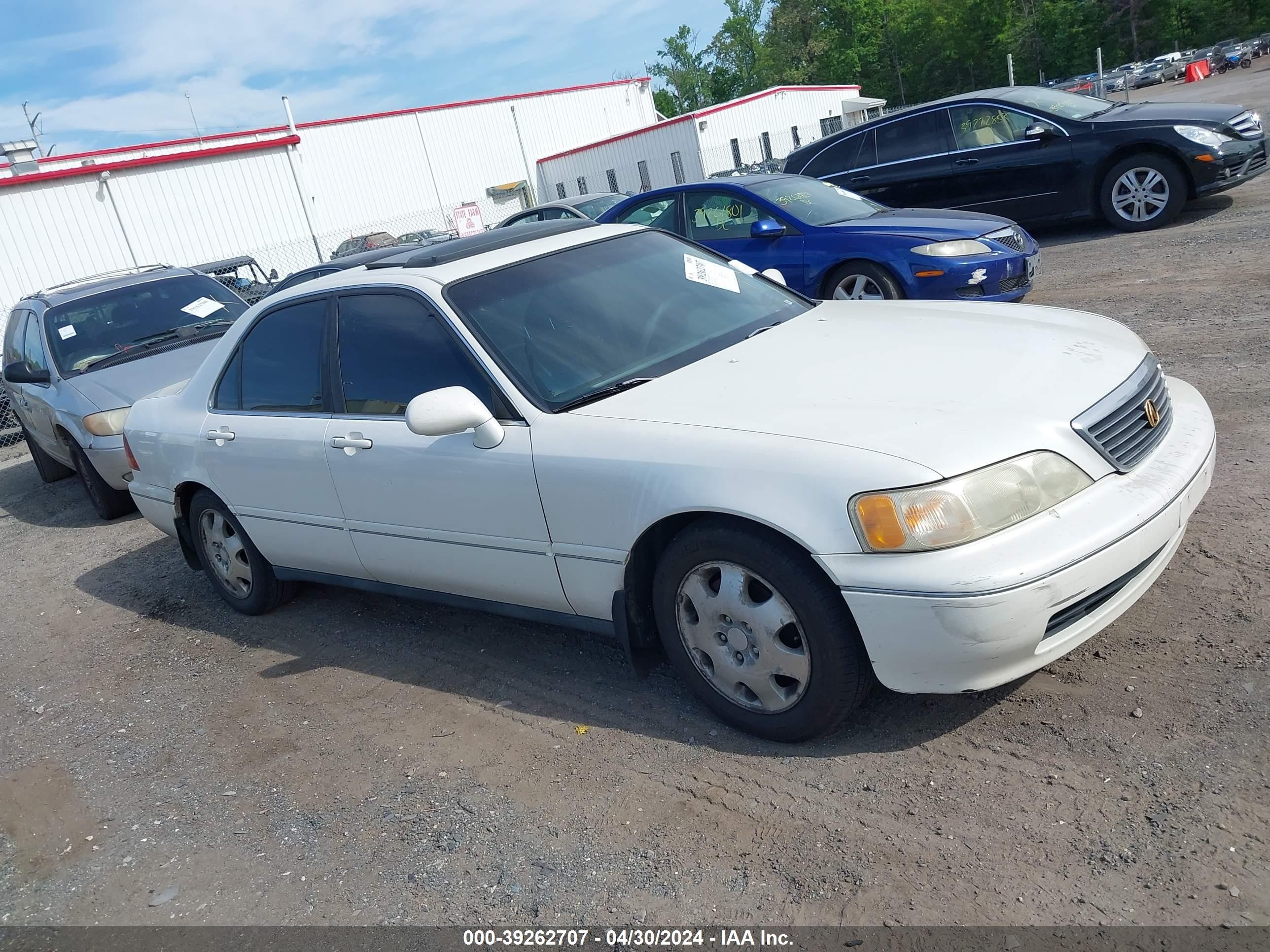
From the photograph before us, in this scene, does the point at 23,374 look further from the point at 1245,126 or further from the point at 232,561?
the point at 1245,126

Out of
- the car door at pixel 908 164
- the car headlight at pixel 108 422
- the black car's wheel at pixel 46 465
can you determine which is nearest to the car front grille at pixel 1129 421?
the car headlight at pixel 108 422

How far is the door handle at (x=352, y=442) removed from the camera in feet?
13.1

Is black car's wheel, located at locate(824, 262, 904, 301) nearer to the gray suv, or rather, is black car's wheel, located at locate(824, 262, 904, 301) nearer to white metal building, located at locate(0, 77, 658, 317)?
the gray suv

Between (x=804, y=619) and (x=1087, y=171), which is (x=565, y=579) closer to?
(x=804, y=619)

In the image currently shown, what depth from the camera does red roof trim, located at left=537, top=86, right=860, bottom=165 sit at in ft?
116

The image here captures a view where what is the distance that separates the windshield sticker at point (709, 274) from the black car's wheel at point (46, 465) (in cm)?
759

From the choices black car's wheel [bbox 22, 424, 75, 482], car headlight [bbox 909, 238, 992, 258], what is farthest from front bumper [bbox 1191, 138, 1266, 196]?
black car's wheel [bbox 22, 424, 75, 482]

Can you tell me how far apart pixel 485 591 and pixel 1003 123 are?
30.1 feet

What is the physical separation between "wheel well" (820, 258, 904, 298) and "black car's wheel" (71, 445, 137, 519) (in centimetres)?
571

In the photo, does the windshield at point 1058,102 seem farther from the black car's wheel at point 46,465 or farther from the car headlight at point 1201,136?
the black car's wheel at point 46,465

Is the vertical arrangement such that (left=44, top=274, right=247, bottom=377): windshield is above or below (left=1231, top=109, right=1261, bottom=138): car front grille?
above

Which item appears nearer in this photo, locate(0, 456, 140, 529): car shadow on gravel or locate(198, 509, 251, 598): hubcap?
locate(198, 509, 251, 598): hubcap

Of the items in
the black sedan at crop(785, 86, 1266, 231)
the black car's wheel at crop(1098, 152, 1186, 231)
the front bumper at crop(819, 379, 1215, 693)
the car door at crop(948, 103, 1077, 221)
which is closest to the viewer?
the front bumper at crop(819, 379, 1215, 693)

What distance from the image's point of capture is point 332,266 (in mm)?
12797
